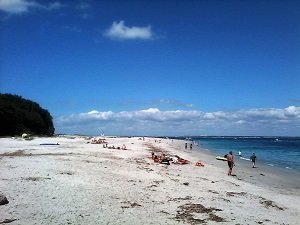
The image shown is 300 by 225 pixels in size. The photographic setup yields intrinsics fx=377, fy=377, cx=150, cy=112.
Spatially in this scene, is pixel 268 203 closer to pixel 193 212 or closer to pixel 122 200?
pixel 193 212

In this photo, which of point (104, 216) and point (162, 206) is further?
point (162, 206)

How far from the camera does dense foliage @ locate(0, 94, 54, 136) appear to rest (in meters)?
84.7

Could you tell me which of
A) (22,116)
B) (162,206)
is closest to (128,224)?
(162,206)

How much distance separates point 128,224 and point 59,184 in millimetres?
5712

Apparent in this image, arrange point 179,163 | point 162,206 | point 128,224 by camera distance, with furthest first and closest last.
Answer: point 179,163 < point 162,206 < point 128,224

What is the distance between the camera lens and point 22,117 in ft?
308

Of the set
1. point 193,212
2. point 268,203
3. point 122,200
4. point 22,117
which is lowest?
point 268,203

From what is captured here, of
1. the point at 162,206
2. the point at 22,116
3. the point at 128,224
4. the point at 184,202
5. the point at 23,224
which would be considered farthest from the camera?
the point at 22,116

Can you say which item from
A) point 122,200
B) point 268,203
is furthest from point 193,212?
point 268,203

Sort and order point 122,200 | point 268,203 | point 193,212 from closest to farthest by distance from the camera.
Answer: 1. point 193,212
2. point 122,200
3. point 268,203

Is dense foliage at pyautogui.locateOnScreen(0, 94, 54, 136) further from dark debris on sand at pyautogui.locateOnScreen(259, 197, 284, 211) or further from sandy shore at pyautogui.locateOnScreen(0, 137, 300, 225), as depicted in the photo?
dark debris on sand at pyautogui.locateOnScreen(259, 197, 284, 211)

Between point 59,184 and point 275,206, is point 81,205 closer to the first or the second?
point 59,184

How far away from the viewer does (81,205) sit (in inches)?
534

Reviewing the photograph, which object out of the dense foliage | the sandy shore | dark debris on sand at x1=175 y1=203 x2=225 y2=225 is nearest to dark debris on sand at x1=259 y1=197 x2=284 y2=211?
the sandy shore
